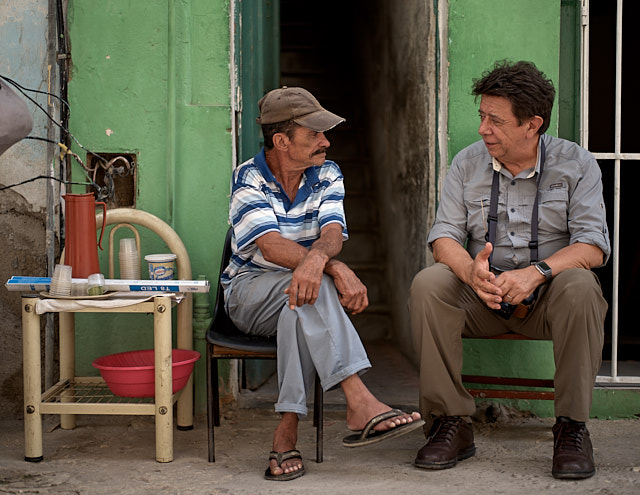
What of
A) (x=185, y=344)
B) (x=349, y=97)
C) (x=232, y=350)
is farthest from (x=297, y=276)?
(x=349, y=97)

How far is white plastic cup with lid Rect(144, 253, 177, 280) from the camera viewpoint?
3396 mm

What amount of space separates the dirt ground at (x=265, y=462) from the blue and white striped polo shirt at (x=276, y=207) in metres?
0.77

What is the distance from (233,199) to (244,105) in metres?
0.97

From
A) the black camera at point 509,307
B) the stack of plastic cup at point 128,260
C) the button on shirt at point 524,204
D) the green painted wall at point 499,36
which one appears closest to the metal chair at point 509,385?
the black camera at point 509,307

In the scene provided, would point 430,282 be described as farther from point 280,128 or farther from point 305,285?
point 280,128

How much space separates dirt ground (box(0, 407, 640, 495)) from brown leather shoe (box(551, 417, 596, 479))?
40 millimetres

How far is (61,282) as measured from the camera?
313cm

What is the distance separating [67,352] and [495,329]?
1989 mm

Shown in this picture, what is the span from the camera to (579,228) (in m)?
3.19

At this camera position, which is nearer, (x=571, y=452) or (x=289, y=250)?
(x=571, y=452)

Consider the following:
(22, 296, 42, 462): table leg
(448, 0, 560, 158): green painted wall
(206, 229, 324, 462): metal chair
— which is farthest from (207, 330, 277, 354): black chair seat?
(448, 0, 560, 158): green painted wall

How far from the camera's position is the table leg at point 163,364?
3.08 meters

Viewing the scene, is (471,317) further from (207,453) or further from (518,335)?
(207,453)

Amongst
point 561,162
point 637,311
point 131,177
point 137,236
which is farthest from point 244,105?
point 637,311
